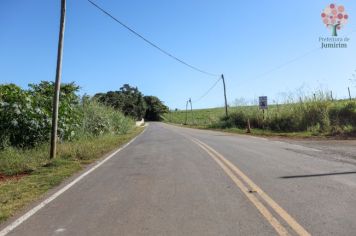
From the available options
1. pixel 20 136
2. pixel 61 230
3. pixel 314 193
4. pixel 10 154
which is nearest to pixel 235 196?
pixel 314 193

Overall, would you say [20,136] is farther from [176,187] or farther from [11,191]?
[176,187]

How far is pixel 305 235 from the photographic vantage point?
5219 millimetres

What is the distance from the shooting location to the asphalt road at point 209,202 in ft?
18.9

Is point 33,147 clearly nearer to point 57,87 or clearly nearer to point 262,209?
point 57,87

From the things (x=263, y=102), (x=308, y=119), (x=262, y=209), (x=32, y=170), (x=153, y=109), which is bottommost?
(x=262, y=209)

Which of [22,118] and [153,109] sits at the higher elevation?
[153,109]

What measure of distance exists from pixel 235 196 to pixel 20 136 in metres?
12.0

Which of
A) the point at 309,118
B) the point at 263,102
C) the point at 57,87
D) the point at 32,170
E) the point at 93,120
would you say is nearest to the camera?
the point at 32,170

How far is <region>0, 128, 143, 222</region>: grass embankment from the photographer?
27.0ft

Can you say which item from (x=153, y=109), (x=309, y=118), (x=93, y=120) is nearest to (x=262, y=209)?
(x=93, y=120)

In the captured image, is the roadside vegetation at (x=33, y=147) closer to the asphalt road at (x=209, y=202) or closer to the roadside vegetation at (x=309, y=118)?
the asphalt road at (x=209, y=202)

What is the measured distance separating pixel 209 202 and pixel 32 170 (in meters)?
6.97

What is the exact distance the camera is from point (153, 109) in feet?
493

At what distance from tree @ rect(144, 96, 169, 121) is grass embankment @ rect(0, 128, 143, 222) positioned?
132 meters
